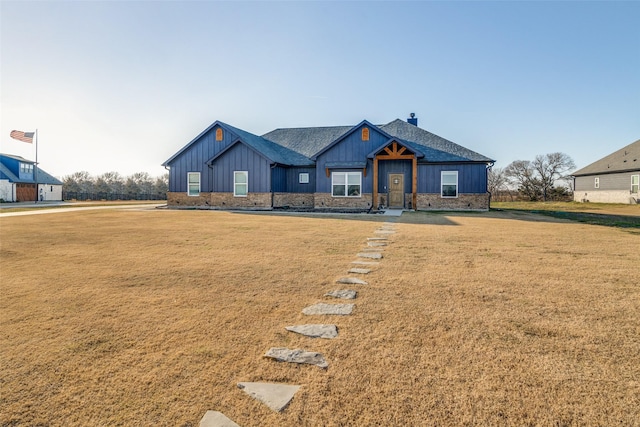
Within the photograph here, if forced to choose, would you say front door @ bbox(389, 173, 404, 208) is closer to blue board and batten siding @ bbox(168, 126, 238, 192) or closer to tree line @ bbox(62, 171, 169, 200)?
blue board and batten siding @ bbox(168, 126, 238, 192)

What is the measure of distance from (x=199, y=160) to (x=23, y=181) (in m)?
30.9

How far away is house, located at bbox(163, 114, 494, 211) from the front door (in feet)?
0.20

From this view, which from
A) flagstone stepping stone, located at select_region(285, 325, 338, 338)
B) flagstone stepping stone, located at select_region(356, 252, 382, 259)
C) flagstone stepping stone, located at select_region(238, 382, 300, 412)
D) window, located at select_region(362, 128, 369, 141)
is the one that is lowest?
flagstone stepping stone, located at select_region(238, 382, 300, 412)

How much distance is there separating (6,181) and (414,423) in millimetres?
49765

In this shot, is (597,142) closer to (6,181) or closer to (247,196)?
(247,196)

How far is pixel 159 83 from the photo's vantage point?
1617 centimetres

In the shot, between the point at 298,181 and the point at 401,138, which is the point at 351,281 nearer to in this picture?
the point at 298,181

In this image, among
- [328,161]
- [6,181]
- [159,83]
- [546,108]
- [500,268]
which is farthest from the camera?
[6,181]

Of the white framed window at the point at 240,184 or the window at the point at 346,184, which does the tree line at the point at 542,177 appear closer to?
the window at the point at 346,184

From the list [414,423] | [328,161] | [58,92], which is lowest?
[414,423]

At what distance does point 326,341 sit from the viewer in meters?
3.00

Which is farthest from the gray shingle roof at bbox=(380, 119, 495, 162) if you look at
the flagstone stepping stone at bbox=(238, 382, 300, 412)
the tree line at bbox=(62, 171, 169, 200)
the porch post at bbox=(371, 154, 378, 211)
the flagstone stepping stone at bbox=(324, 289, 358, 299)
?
the tree line at bbox=(62, 171, 169, 200)

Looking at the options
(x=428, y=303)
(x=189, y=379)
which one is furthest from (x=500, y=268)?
(x=189, y=379)

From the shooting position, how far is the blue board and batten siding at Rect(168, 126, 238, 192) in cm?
2247
